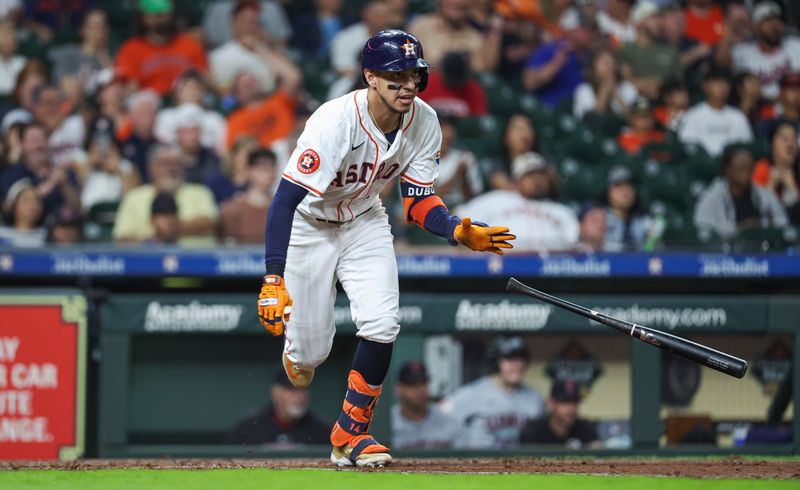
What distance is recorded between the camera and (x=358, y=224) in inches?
197

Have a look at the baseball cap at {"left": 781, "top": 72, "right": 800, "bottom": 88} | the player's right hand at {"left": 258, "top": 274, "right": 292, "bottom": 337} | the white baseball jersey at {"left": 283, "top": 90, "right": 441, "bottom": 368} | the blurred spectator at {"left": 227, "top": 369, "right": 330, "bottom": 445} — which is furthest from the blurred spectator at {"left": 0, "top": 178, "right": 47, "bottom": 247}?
the baseball cap at {"left": 781, "top": 72, "right": 800, "bottom": 88}

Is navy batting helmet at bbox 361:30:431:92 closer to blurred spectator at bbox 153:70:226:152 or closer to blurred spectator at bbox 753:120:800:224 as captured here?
blurred spectator at bbox 153:70:226:152

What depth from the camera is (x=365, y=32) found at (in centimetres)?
902

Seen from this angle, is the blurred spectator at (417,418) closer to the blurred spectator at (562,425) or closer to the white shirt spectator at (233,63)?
the blurred spectator at (562,425)

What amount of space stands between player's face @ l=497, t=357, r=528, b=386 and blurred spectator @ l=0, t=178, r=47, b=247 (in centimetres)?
299

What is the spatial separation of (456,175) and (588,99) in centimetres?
152

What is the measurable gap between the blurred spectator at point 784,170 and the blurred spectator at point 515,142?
167 centimetres

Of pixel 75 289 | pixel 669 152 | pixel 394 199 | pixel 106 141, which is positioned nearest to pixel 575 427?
pixel 394 199

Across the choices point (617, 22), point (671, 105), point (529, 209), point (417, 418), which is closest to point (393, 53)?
point (417, 418)

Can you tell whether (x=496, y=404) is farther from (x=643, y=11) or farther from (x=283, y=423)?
(x=643, y=11)

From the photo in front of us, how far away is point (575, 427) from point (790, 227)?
2.17m

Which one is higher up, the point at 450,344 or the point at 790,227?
the point at 790,227

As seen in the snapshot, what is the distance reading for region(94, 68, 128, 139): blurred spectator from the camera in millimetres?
8336

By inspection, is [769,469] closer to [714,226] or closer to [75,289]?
[714,226]
